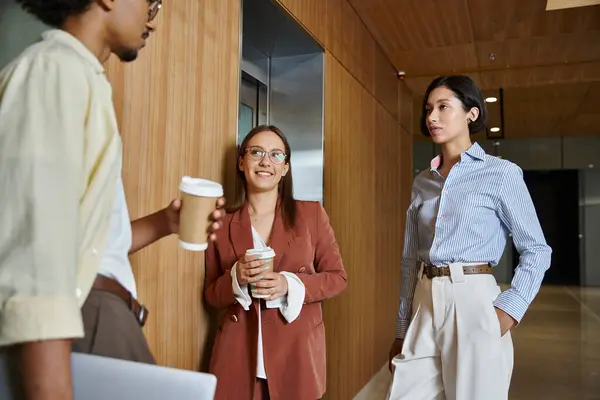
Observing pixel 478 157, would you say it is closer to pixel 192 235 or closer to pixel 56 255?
pixel 192 235

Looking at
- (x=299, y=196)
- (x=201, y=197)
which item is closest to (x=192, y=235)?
(x=201, y=197)

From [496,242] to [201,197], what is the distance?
52.3 inches

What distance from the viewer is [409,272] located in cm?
216

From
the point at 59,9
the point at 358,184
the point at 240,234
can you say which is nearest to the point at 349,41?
the point at 358,184

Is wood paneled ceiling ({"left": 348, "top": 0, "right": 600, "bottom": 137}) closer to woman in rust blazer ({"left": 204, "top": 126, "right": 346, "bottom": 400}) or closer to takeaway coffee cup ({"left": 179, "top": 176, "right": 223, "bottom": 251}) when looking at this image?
woman in rust blazer ({"left": 204, "top": 126, "right": 346, "bottom": 400})

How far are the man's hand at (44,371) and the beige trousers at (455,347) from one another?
1382mm

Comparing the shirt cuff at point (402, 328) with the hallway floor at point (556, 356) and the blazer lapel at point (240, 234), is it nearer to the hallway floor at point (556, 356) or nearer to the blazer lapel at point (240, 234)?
the blazer lapel at point (240, 234)

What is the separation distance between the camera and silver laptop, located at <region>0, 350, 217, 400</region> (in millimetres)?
767

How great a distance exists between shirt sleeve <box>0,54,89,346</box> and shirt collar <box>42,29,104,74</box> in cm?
7

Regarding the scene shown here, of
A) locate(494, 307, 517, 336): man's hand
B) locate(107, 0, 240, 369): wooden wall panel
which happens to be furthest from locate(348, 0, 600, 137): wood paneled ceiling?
locate(494, 307, 517, 336): man's hand

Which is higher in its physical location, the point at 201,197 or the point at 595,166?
the point at 595,166

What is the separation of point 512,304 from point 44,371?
1547 millimetres

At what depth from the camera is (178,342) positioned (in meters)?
1.68

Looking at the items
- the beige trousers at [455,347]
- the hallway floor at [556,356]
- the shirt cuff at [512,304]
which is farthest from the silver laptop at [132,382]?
the hallway floor at [556,356]
